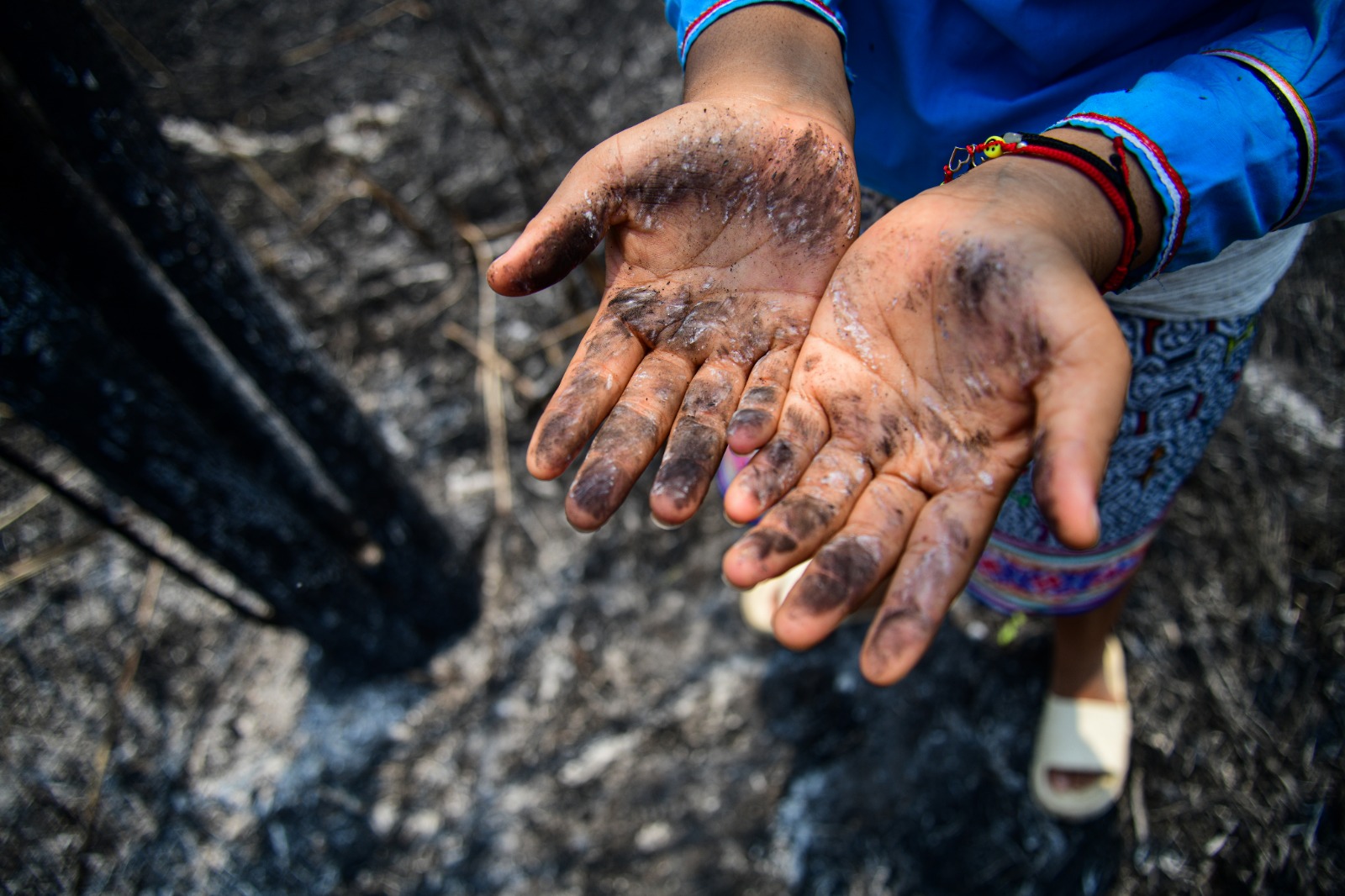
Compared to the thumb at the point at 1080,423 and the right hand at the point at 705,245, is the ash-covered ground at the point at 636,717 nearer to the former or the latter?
the right hand at the point at 705,245

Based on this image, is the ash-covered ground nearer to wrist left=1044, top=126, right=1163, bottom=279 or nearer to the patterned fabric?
the patterned fabric

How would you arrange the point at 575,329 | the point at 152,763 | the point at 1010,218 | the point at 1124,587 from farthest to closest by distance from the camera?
1. the point at 575,329
2. the point at 152,763
3. the point at 1124,587
4. the point at 1010,218

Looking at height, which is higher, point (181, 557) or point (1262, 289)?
point (1262, 289)

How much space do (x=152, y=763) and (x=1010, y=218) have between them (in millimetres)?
2512

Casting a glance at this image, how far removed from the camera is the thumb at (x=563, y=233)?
4.01ft

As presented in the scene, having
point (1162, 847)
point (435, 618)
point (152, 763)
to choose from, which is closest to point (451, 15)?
point (435, 618)

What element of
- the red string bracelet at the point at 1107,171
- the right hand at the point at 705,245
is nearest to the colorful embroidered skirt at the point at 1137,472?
the red string bracelet at the point at 1107,171

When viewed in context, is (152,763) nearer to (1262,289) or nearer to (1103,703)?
(1103,703)

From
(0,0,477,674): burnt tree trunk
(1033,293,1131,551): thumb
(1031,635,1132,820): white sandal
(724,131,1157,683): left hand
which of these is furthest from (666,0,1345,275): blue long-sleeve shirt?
(0,0,477,674): burnt tree trunk

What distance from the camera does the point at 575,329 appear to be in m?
2.88

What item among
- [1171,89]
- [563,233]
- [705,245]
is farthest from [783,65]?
[1171,89]

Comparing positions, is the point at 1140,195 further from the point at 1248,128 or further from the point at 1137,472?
the point at 1137,472

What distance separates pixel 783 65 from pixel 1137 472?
1008mm

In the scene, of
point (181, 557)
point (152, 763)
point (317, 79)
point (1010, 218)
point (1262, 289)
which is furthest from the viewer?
point (317, 79)
